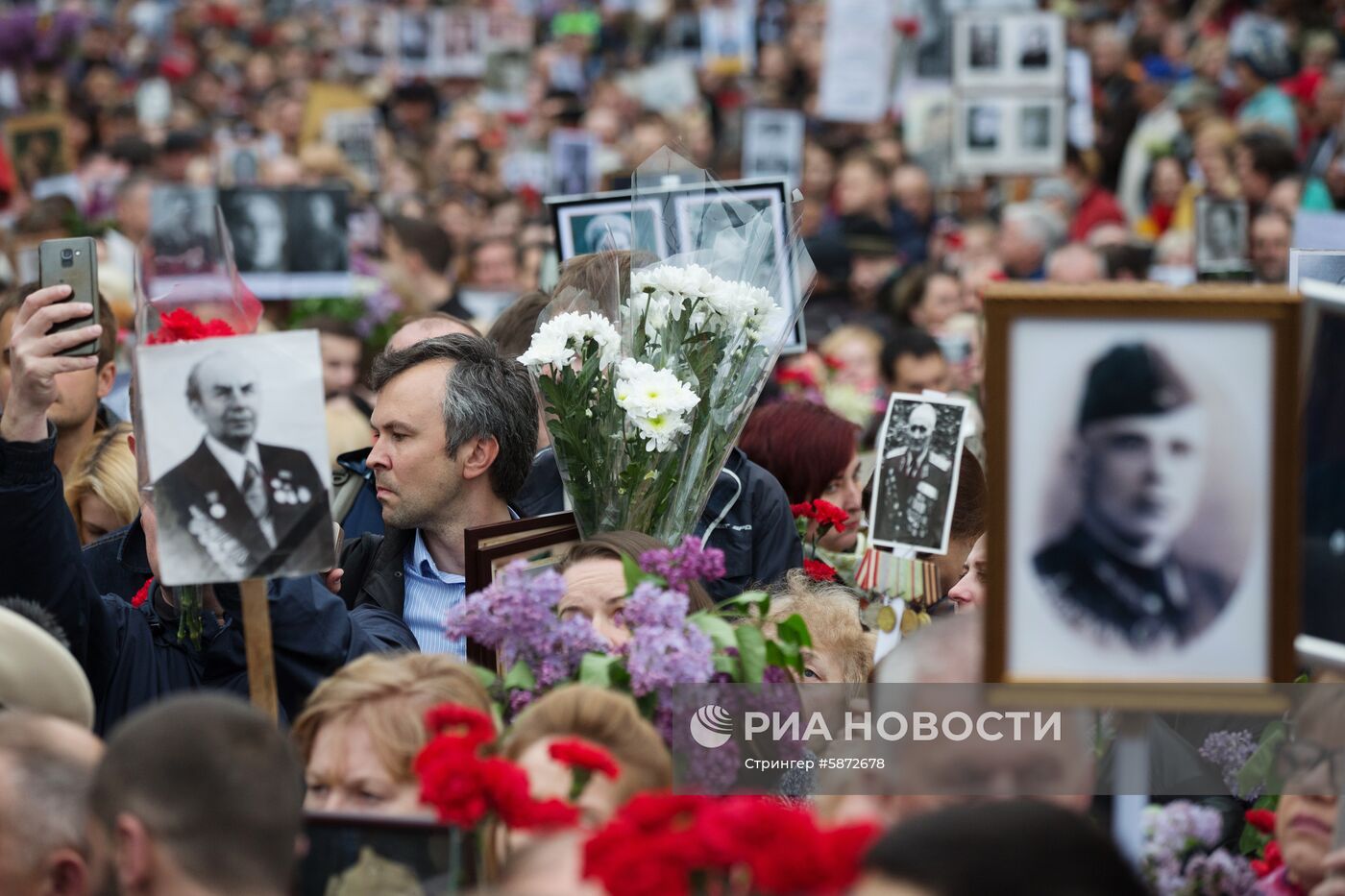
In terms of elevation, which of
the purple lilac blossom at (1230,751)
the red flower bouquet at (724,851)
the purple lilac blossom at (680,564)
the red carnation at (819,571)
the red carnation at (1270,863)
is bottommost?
the red carnation at (1270,863)

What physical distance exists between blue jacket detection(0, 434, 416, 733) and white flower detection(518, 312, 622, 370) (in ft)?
2.26

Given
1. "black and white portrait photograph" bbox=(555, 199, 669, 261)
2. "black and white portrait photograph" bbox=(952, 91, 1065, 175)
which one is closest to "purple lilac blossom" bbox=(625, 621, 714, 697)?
"black and white portrait photograph" bbox=(555, 199, 669, 261)

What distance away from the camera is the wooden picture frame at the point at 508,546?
12.1 feet

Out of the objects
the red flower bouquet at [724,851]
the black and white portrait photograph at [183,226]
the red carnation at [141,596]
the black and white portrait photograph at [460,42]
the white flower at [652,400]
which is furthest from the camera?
the black and white portrait photograph at [460,42]

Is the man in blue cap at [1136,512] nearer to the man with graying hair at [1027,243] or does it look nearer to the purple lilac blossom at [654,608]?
the purple lilac blossom at [654,608]

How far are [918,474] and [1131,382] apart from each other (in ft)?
6.61

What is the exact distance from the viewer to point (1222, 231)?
9234mm

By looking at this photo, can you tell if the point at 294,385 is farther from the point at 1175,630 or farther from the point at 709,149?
the point at 709,149

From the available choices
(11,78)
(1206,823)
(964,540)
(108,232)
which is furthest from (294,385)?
(11,78)

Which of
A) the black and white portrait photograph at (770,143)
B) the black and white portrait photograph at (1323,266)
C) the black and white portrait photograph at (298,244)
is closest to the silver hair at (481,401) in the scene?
the black and white portrait photograph at (1323,266)

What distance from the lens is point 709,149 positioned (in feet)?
51.8

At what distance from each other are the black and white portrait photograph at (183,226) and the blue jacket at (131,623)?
5962 millimetres

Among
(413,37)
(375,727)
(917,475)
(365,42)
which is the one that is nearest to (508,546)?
(375,727)

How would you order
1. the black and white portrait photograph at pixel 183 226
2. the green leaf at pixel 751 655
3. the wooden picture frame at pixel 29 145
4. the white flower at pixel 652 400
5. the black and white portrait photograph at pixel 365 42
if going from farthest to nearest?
the black and white portrait photograph at pixel 365 42
the wooden picture frame at pixel 29 145
the black and white portrait photograph at pixel 183 226
the white flower at pixel 652 400
the green leaf at pixel 751 655
